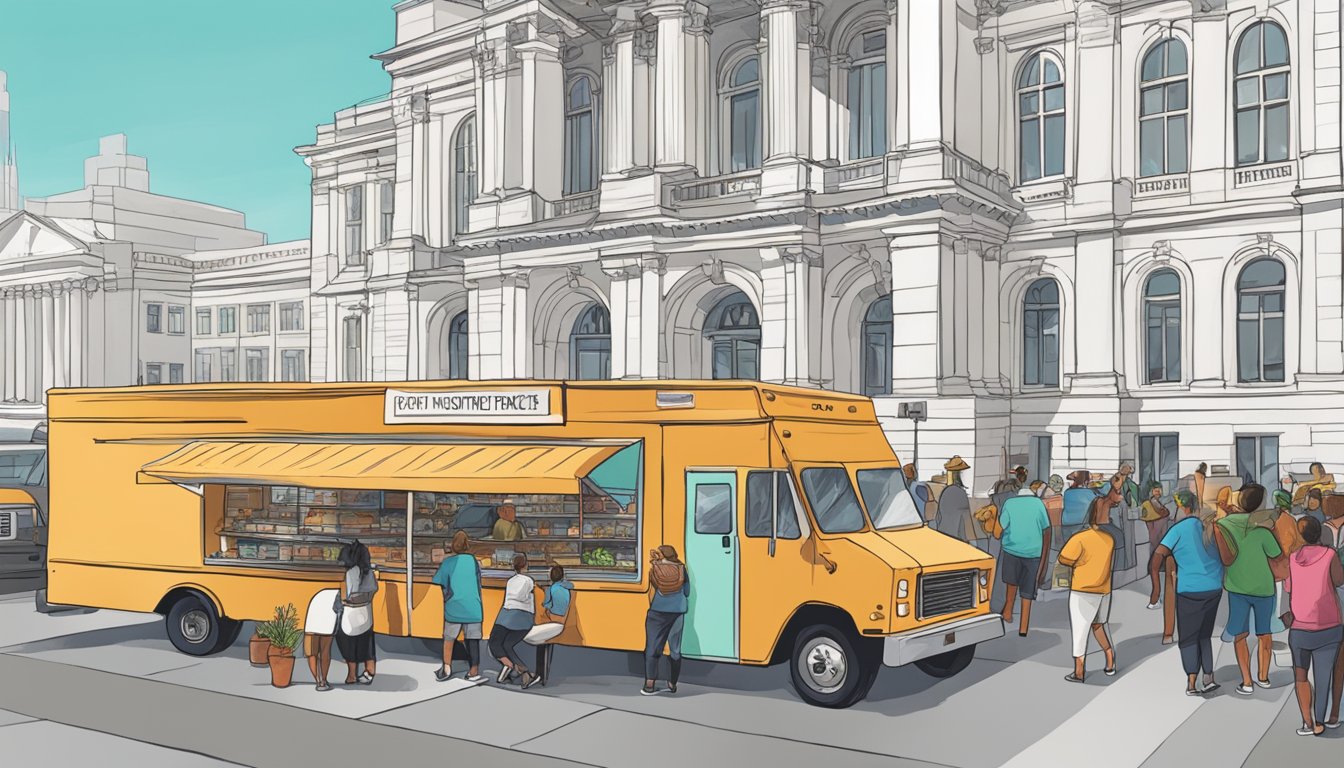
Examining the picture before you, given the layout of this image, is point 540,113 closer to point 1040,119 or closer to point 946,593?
point 1040,119

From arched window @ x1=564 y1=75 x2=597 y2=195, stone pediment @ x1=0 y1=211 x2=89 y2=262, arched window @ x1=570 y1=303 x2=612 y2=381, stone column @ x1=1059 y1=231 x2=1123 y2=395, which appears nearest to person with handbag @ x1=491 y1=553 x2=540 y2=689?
stone column @ x1=1059 y1=231 x2=1123 y2=395

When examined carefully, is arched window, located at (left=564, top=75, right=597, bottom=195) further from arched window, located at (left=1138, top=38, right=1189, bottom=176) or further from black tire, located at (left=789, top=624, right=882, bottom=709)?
black tire, located at (left=789, top=624, right=882, bottom=709)

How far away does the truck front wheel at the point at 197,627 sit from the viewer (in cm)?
1302

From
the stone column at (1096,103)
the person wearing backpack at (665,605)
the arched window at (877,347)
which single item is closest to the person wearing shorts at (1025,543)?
the person wearing backpack at (665,605)

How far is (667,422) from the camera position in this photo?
11508mm

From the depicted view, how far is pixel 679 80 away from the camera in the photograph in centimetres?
3145

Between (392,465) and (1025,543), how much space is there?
287 inches

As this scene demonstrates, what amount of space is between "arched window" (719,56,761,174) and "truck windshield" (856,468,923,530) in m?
22.2

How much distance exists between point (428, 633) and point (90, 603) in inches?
179

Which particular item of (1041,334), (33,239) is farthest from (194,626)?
(33,239)

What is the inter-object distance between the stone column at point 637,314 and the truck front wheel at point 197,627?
18.7 meters

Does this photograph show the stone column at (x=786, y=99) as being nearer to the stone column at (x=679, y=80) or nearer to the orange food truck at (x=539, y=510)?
the stone column at (x=679, y=80)

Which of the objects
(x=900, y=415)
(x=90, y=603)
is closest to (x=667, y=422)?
(x=90, y=603)

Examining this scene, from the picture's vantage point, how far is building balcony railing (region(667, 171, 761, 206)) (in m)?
30.1
